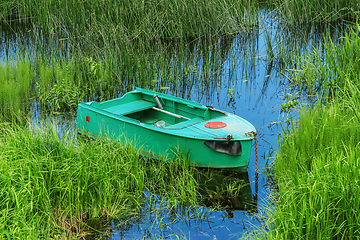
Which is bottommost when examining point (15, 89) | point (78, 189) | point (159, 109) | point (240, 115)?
point (240, 115)

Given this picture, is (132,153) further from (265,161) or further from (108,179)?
(265,161)

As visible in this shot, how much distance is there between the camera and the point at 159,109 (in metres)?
7.25

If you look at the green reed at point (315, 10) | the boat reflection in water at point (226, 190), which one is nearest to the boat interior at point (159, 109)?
the boat reflection in water at point (226, 190)

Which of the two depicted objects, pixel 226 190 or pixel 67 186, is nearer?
pixel 67 186

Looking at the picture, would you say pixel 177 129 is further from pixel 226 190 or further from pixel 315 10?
pixel 315 10

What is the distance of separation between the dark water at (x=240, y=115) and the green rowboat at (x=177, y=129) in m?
0.33

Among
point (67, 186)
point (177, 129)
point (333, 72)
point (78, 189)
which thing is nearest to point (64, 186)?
point (67, 186)

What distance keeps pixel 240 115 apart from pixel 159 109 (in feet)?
4.88

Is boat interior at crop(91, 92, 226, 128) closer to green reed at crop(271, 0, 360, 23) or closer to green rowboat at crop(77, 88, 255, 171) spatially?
green rowboat at crop(77, 88, 255, 171)

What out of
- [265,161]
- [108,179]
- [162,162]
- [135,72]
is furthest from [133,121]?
[135,72]

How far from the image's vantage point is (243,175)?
19.5ft

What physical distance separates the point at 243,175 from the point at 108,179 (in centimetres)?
192

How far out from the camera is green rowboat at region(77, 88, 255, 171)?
578 centimetres

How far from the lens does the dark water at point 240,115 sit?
4828 mm
